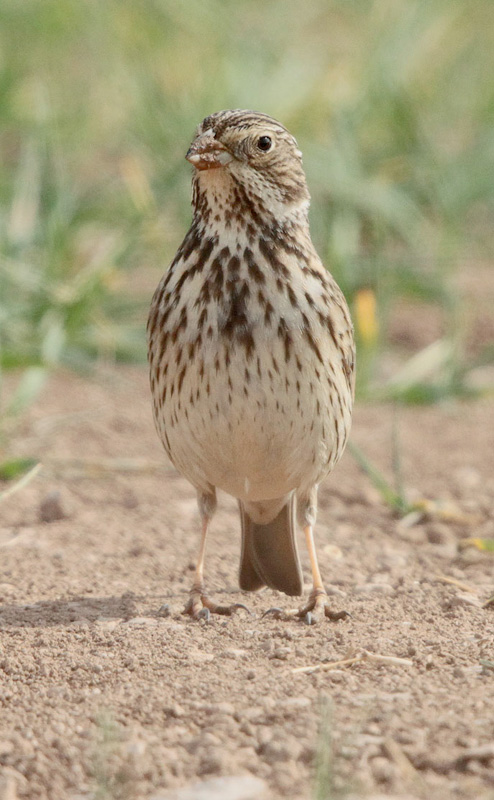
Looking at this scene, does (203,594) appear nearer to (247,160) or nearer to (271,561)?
(271,561)

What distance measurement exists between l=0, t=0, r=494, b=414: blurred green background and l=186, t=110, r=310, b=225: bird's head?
2.44 meters

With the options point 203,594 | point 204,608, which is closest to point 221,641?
point 204,608

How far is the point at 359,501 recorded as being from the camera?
21.4 feet

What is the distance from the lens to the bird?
4.57 meters

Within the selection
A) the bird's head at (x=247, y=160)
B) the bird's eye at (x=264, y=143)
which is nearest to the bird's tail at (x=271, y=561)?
the bird's head at (x=247, y=160)

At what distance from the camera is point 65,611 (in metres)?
4.81

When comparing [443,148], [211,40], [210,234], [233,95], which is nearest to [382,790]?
[210,234]

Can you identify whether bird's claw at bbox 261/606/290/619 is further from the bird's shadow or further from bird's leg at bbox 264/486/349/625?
the bird's shadow

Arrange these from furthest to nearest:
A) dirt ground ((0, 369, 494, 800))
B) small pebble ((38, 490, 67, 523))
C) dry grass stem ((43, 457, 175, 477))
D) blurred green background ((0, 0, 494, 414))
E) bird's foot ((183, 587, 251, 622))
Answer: blurred green background ((0, 0, 494, 414))
dry grass stem ((43, 457, 175, 477))
small pebble ((38, 490, 67, 523))
bird's foot ((183, 587, 251, 622))
dirt ground ((0, 369, 494, 800))

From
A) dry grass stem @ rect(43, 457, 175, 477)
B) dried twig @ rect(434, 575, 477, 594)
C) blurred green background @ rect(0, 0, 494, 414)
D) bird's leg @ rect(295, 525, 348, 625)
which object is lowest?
bird's leg @ rect(295, 525, 348, 625)

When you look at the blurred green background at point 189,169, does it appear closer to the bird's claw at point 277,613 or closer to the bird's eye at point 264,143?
the bird's claw at point 277,613

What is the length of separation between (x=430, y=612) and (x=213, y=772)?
1.54 meters

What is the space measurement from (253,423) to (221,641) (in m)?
0.76

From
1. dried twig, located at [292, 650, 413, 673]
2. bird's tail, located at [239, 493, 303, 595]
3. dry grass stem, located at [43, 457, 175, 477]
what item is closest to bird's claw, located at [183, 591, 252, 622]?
bird's tail, located at [239, 493, 303, 595]
